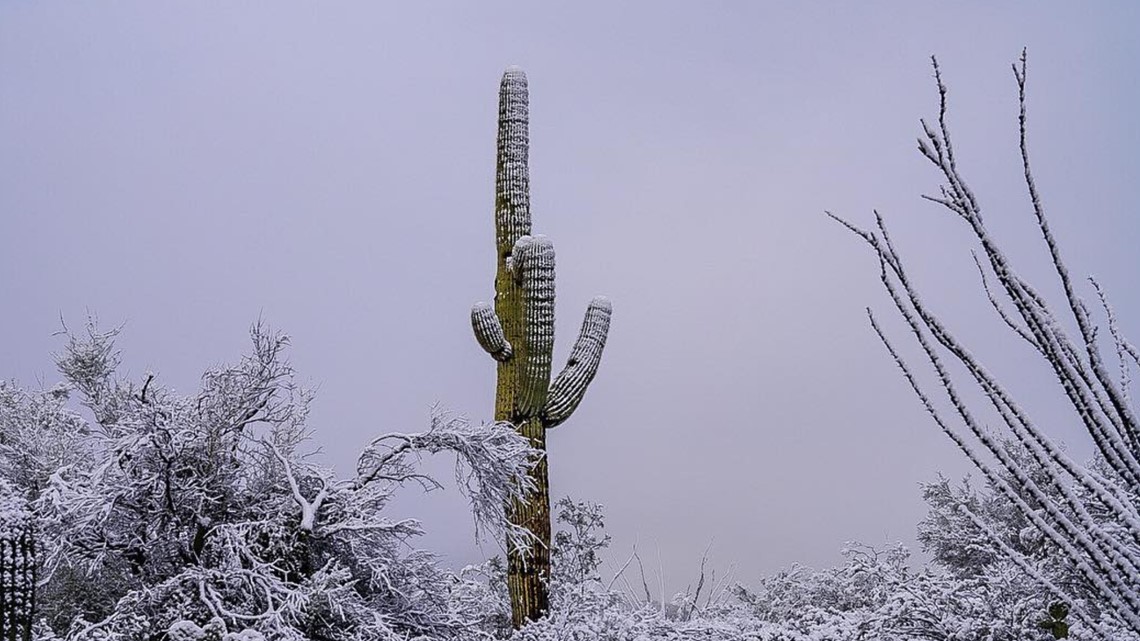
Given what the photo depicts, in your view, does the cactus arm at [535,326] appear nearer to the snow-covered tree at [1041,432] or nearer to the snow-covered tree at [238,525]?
the snow-covered tree at [238,525]

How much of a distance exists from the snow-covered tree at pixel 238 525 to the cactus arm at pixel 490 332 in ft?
6.42

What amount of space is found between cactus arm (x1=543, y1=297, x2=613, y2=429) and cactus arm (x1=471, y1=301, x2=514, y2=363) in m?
0.45

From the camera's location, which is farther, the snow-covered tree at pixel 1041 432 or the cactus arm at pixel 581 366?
the cactus arm at pixel 581 366

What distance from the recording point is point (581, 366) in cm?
757

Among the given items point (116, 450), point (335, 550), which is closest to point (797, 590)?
point (335, 550)

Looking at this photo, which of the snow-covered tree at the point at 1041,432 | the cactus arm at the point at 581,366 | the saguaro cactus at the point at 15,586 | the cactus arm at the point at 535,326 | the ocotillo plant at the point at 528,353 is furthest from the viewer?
the cactus arm at the point at 581,366

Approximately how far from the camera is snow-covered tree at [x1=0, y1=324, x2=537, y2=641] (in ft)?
14.1

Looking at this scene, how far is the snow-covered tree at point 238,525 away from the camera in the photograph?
430 centimetres

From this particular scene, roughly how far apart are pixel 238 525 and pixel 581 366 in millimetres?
3457

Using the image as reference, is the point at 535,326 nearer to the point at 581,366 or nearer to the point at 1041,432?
the point at 581,366

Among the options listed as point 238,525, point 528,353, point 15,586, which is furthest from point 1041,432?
point 528,353

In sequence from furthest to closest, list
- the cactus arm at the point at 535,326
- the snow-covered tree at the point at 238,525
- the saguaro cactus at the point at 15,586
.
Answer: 1. the cactus arm at the point at 535,326
2. the snow-covered tree at the point at 238,525
3. the saguaro cactus at the point at 15,586

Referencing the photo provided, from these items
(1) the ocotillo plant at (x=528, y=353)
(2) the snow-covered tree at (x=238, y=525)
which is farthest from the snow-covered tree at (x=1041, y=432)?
(1) the ocotillo plant at (x=528, y=353)

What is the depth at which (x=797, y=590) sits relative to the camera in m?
8.50
